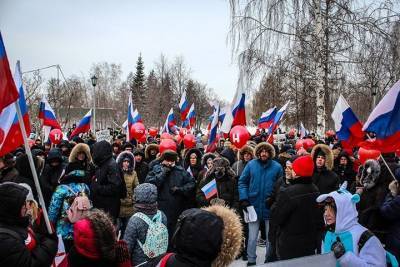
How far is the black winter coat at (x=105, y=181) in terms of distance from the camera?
232 inches

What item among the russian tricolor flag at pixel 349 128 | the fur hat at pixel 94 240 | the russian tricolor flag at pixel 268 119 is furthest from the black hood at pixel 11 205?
the russian tricolor flag at pixel 268 119

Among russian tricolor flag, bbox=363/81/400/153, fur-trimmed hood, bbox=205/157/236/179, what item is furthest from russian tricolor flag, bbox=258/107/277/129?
russian tricolor flag, bbox=363/81/400/153

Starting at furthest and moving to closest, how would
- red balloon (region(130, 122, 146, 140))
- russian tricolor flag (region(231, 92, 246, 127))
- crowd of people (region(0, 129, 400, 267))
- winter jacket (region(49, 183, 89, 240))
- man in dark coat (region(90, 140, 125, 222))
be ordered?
red balloon (region(130, 122, 146, 140))
russian tricolor flag (region(231, 92, 246, 127))
man in dark coat (region(90, 140, 125, 222))
winter jacket (region(49, 183, 89, 240))
crowd of people (region(0, 129, 400, 267))

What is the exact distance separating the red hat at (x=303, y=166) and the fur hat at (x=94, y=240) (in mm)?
2584

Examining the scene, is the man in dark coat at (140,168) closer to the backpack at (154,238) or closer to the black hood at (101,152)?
the black hood at (101,152)

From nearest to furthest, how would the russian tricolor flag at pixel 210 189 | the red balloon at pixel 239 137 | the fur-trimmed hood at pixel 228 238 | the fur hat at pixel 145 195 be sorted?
the fur-trimmed hood at pixel 228 238 < the fur hat at pixel 145 195 < the russian tricolor flag at pixel 210 189 < the red balloon at pixel 239 137

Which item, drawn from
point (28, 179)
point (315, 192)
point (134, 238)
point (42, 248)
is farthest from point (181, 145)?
point (42, 248)

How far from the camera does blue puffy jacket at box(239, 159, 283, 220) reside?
6.52 meters

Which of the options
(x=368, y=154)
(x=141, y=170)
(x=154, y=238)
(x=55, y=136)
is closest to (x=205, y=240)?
(x=154, y=238)

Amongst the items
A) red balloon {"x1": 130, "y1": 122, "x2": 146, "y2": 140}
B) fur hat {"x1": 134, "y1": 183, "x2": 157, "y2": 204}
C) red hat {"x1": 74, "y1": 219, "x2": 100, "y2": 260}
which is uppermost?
red balloon {"x1": 130, "y1": 122, "x2": 146, "y2": 140}

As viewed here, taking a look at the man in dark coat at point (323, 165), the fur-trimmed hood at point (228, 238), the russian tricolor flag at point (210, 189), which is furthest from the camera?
the man in dark coat at point (323, 165)

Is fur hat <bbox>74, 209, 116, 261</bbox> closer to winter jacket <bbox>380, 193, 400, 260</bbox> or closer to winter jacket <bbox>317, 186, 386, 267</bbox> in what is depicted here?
winter jacket <bbox>317, 186, 386, 267</bbox>

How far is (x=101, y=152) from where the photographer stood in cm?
591

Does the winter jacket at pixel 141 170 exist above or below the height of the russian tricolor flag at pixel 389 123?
below
